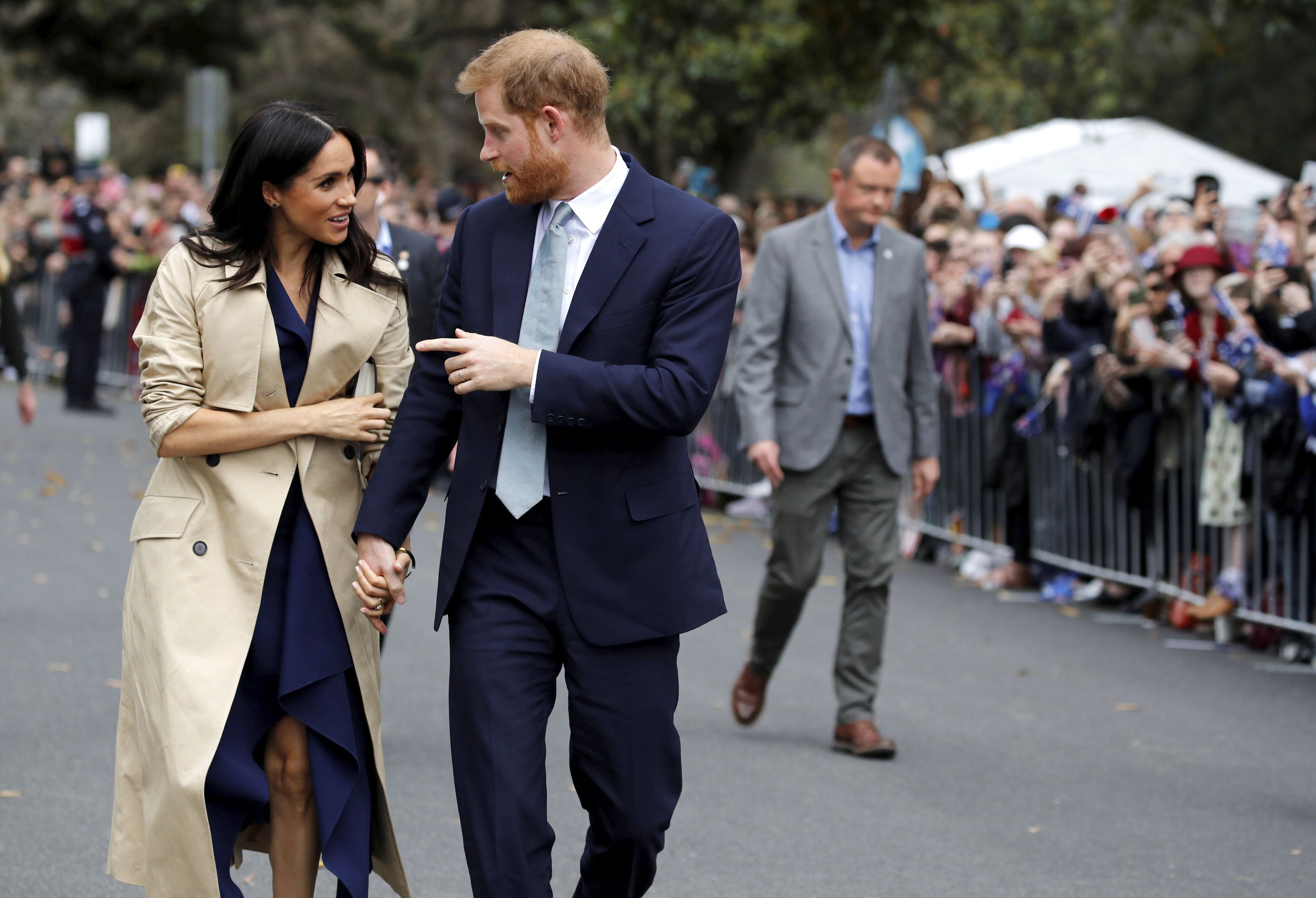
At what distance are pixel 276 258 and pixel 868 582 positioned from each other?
337cm

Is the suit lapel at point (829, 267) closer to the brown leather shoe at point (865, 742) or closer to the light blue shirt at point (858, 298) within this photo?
the light blue shirt at point (858, 298)

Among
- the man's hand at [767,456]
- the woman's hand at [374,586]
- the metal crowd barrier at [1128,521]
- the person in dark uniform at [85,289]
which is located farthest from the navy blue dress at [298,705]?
the person in dark uniform at [85,289]

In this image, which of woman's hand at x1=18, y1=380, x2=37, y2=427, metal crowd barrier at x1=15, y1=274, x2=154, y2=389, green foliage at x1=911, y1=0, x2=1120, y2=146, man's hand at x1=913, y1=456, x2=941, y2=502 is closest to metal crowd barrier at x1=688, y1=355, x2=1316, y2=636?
man's hand at x1=913, y1=456, x2=941, y2=502

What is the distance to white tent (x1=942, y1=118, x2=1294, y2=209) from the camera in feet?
61.0

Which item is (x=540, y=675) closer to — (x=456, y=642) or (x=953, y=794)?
(x=456, y=642)

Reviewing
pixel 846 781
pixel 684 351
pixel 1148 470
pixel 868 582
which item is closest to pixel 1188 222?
pixel 1148 470

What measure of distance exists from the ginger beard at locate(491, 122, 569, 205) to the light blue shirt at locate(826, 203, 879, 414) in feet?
10.6

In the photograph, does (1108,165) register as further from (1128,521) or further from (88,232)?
(88,232)

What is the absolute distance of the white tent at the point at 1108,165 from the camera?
1859 cm

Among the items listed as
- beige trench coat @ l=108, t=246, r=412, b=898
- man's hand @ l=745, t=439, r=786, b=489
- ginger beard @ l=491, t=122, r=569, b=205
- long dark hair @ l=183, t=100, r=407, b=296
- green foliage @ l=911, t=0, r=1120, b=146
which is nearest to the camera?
ginger beard @ l=491, t=122, r=569, b=205

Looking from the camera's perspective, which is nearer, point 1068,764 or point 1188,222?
point 1068,764

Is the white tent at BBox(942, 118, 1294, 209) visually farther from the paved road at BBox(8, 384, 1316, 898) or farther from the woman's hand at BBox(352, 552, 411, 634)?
the woman's hand at BBox(352, 552, 411, 634)

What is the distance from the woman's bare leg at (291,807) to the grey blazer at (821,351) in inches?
122

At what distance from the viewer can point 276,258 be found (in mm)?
4078
